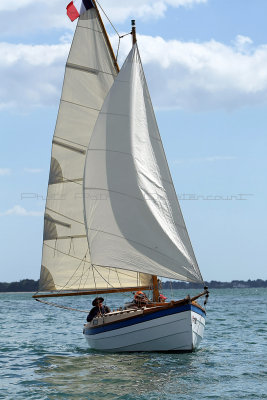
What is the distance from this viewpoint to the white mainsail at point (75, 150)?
29.1 meters

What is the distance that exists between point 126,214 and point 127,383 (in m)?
7.04

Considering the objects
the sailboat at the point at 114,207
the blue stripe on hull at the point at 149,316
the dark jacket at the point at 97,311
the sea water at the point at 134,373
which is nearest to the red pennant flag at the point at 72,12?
A: the sailboat at the point at 114,207

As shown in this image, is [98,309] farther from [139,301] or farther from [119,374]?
[119,374]

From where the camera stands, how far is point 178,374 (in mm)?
21469

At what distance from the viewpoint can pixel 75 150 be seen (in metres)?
29.3

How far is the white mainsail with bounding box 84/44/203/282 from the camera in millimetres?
24688

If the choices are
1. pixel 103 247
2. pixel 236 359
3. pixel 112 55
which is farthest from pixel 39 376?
pixel 112 55

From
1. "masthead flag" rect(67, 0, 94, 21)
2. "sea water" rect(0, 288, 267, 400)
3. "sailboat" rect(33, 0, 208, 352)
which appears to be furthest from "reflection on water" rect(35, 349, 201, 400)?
"masthead flag" rect(67, 0, 94, 21)

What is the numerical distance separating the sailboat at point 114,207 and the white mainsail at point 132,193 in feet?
0.12

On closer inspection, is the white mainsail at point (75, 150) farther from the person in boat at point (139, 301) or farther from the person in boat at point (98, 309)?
the person in boat at point (139, 301)

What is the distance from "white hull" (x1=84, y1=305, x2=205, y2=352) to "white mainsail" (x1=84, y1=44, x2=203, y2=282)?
1.47m

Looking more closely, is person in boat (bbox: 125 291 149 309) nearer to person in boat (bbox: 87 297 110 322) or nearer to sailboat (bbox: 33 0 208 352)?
sailboat (bbox: 33 0 208 352)

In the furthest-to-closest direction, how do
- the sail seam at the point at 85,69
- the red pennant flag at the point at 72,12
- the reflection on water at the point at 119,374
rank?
the red pennant flag at the point at 72,12 → the sail seam at the point at 85,69 → the reflection on water at the point at 119,374

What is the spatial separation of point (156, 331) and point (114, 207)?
4810 millimetres
